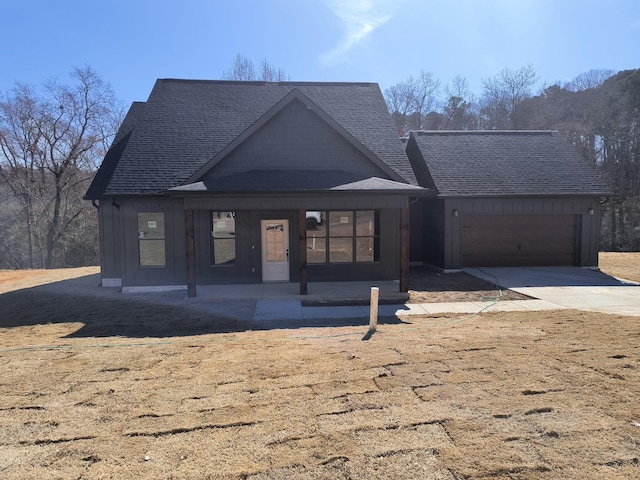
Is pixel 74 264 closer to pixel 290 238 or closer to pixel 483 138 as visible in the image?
pixel 290 238

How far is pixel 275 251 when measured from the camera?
1376cm

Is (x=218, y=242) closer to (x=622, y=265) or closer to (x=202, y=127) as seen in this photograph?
(x=202, y=127)

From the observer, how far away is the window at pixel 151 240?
13.4 metres

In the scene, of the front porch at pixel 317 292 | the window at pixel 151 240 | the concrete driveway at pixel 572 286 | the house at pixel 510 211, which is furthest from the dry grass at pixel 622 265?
the window at pixel 151 240

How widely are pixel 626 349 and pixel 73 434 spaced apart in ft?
23.2

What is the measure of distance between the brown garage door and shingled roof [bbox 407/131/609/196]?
3.72 ft

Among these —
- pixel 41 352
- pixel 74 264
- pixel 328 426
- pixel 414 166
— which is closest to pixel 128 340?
pixel 41 352

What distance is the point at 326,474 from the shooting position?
3201 mm

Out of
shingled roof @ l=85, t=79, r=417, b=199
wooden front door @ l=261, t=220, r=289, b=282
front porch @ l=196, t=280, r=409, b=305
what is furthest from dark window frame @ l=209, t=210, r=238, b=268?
shingled roof @ l=85, t=79, r=417, b=199

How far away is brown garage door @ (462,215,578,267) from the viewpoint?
1648cm

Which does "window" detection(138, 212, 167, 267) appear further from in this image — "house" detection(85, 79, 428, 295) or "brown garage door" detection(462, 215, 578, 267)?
"brown garage door" detection(462, 215, 578, 267)

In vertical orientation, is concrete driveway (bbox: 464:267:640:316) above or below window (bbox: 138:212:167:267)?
below

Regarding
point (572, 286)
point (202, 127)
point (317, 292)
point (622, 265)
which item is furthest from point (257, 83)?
point (622, 265)

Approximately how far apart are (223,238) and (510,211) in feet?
35.7
